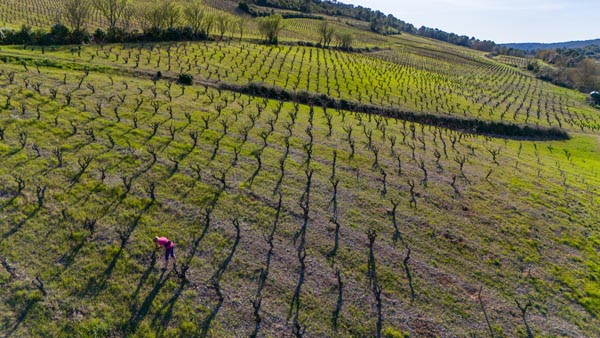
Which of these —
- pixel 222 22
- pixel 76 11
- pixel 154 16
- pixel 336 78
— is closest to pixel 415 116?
pixel 336 78

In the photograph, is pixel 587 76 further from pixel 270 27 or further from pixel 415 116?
pixel 415 116

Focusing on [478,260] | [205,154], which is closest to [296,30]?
[205,154]

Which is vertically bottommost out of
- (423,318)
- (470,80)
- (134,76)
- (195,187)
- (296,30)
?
(423,318)

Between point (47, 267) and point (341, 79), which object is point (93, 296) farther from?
point (341, 79)

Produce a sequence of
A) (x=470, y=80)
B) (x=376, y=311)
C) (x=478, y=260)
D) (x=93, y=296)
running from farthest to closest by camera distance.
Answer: (x=470, y=80) → (x=478, y=260) → (x=376, y=311) → (x=93, y=296)

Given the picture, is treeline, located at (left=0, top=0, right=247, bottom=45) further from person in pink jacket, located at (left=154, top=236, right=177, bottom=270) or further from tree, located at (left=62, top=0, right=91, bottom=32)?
person in pink jacket, located at (left=154, top=236, right=177, bottom=270)

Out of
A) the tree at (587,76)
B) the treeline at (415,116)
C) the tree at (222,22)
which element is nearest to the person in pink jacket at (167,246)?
the treeline at (415,116)
